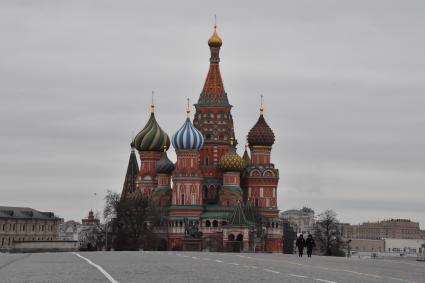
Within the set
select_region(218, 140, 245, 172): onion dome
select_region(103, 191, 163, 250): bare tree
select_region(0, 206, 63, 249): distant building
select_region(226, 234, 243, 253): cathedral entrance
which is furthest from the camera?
select_region(0, 206, 63, 249): distant building

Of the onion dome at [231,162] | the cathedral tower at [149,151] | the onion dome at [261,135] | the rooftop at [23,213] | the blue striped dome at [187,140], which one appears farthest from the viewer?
the rooftop at [23,213]

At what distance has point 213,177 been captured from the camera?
127812 millimetres

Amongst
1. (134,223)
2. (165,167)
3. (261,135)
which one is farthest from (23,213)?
(261,135)

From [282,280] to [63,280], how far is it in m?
4.94

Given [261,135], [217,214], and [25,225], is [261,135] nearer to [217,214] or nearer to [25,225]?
[217,214]

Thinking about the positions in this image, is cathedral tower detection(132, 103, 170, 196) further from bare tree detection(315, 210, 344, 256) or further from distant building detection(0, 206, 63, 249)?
distant building detection(0, 206, 63, 249)

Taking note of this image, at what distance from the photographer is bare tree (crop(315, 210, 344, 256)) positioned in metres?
131

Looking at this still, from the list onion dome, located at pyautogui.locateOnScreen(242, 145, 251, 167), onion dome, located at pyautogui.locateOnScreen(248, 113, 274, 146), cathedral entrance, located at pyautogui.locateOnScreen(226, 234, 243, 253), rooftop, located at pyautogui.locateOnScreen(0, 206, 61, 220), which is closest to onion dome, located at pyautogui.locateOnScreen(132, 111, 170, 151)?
onion dome, located at pyautogui.locateOnScreen(242, 145, 251, 167)

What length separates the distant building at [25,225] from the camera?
17025 centimetres

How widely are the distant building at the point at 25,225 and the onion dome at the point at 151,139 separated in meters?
42.8

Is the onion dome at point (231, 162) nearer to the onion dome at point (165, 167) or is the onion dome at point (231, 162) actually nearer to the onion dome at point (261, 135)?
the onion dome at point (261, 135)

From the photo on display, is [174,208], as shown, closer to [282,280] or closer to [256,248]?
[256,248]

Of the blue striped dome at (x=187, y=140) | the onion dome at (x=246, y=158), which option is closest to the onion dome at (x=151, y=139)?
the onion dome at (x=246, y=158)

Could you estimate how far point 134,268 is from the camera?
28922 millimetres
